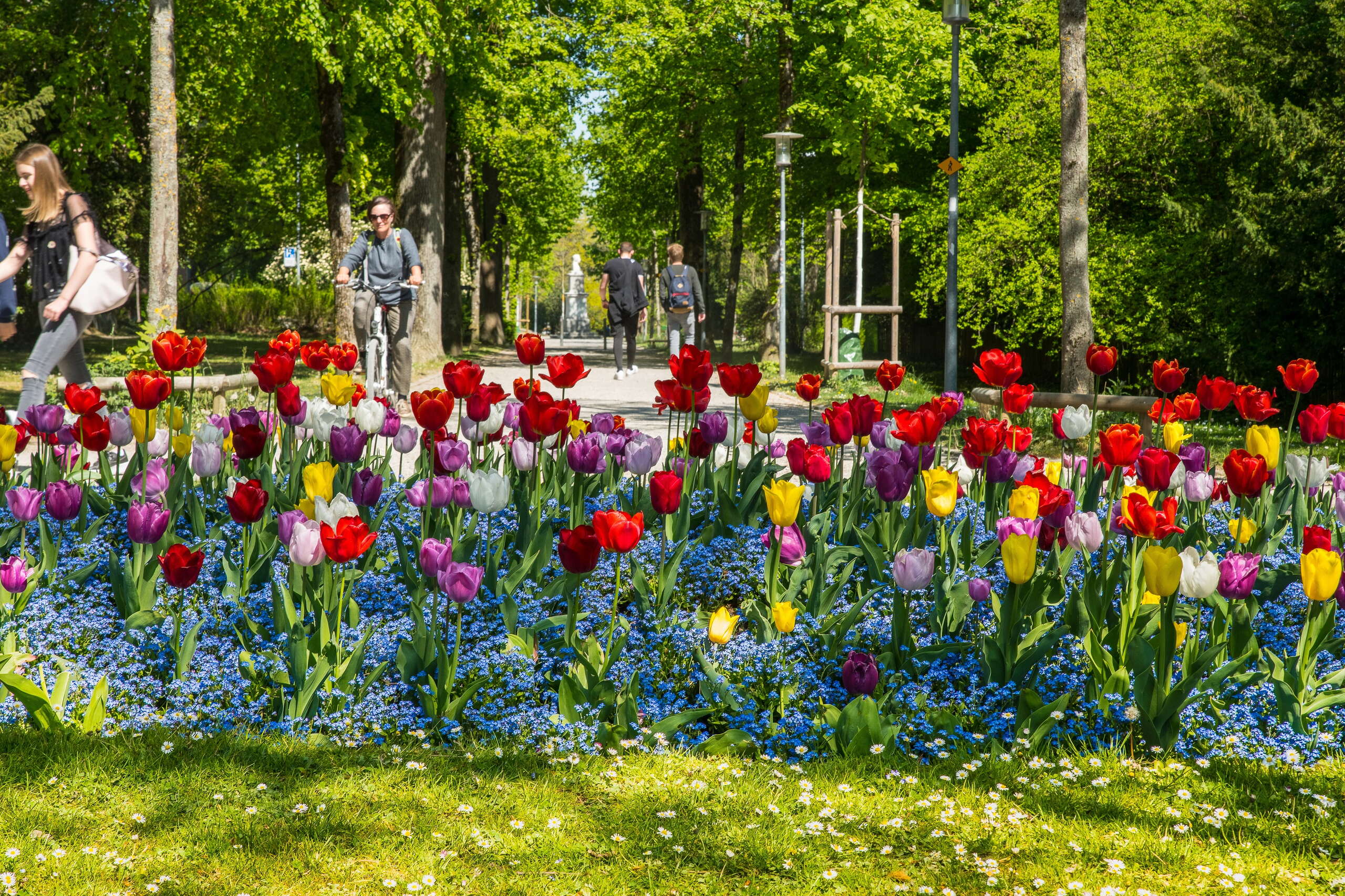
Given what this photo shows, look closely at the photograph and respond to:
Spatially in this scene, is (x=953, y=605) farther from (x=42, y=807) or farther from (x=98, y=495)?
(x=98, y=495)

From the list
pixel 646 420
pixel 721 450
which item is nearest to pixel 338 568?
pixel 721 450

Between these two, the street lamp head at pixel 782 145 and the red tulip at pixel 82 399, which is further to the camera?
the street lamp head at pixel 782 145

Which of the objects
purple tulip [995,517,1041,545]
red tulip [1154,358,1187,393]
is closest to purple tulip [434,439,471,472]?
purple tulip [995,517,1041,545]

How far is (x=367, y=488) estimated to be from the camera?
178 inches

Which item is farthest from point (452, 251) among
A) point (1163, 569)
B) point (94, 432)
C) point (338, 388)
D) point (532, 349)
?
point (1163, 569)

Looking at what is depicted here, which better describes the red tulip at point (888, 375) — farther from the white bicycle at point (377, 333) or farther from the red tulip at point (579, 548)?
the white bicycle at point (377, 333)

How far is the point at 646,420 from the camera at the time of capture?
1302cm

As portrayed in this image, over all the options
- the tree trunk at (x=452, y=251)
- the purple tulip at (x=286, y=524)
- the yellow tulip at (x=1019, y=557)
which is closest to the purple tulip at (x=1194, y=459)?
the yellow tulip at (x=1019, y=557)

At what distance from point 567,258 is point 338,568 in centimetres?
10134

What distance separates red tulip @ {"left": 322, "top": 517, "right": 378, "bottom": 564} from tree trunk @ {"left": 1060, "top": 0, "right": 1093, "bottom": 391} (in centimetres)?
1050

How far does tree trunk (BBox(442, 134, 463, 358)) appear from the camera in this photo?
84.3 ft

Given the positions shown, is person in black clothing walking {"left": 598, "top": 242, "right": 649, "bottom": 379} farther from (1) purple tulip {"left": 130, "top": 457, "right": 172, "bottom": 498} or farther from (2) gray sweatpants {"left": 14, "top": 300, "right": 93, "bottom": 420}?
(1) purple tulip {"left": 130, "top": 457, "right": 172, "bottom": 498}

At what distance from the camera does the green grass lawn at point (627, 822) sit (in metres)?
2.76

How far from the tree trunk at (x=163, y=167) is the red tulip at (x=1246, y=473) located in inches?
426
